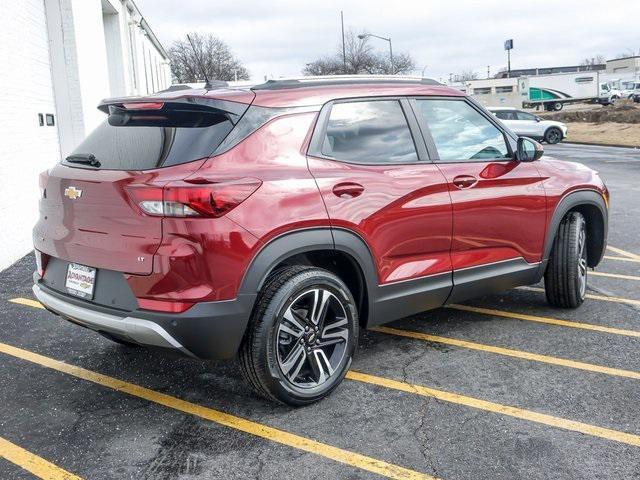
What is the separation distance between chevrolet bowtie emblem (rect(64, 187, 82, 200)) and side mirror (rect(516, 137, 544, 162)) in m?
2.92

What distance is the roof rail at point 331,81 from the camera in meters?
3.59

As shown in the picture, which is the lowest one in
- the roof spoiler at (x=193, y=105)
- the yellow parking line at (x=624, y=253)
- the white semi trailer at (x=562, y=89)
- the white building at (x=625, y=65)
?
the yellow parking line at (x=624, y=253)

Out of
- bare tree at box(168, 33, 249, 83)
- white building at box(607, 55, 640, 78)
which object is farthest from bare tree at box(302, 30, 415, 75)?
white building at box(607, 55, 640, 78)

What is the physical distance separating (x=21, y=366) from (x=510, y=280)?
11.0ft

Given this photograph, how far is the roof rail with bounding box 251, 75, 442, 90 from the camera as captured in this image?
141 inches

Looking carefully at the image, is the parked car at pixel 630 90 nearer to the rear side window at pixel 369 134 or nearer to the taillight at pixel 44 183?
the rear side window at pixel 369 134

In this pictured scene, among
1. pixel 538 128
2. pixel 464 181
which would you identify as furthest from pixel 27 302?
pixel 538 128

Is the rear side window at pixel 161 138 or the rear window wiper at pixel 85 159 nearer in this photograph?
the rear side window at pixel 161 138

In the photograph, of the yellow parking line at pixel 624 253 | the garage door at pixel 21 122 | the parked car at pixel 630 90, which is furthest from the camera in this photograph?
the parked car at pixel 630 90

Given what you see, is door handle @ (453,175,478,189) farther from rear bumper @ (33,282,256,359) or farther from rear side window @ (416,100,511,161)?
rear bumper @ (33,282,256,359)

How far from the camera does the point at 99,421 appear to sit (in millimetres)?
3369

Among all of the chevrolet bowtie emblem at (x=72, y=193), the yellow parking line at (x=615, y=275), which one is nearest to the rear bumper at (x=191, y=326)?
the chevrolet bowtie emblem at (x=72, y=193)

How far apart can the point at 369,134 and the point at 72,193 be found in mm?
1692

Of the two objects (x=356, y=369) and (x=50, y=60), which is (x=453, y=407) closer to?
(x=356, y=369)
